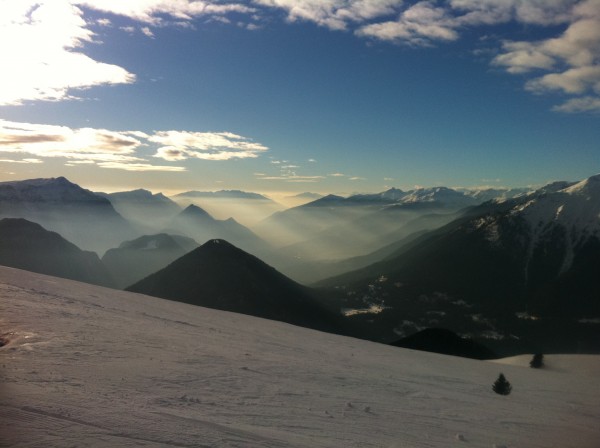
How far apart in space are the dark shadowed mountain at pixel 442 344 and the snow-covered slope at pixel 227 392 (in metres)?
35.8

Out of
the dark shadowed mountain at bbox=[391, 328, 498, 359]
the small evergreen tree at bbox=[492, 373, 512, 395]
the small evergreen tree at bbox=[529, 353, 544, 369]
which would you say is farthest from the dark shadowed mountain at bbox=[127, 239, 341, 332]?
the small evergreen tree at bbox=[492, 373, 512, 395]

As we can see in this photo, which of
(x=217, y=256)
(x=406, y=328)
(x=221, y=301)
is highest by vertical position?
(x=217, y=256)

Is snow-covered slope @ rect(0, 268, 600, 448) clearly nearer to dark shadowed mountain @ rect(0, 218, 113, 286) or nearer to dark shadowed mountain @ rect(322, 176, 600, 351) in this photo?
dark shadowed mountain @ rect(322, 176, 600, 351)

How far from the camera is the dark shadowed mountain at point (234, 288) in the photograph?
9981cm

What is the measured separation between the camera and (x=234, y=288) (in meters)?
104

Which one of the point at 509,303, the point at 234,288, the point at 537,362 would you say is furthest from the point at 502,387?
the point at 509,303

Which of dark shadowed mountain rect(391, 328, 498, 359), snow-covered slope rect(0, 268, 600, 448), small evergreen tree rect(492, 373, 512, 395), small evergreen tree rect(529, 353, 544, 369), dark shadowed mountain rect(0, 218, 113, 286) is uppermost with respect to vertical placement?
snow-covered slope rect(0, 268, 600, 448)

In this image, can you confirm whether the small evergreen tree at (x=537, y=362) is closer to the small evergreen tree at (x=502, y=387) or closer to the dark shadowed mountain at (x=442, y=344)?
the small evergreen tree at (x=502, y=387)

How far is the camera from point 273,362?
12125 millimetres

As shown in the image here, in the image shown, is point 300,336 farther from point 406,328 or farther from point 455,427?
point 406,328

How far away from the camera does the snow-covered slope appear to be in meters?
6.07

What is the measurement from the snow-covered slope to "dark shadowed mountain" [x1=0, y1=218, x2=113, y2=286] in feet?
602

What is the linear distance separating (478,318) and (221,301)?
351ft

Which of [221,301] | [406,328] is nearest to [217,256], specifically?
[221,301]
